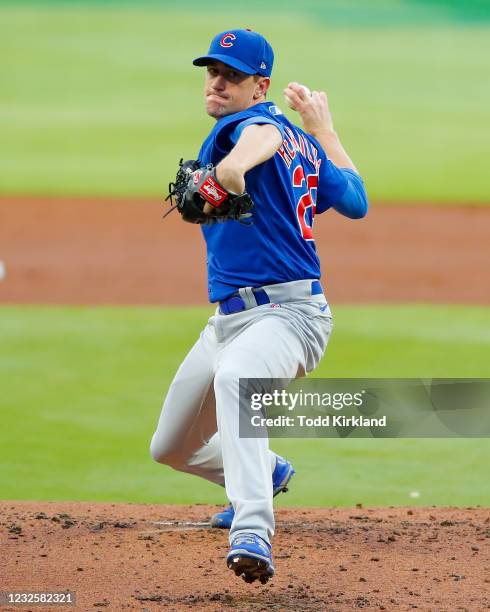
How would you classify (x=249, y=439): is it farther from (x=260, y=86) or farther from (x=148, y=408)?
(x=148, y=408)

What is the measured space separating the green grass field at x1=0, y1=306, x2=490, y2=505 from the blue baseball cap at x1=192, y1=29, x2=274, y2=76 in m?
2.63

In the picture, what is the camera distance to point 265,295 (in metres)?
4.35

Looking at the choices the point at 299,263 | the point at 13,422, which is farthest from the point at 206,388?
the point at 13,422

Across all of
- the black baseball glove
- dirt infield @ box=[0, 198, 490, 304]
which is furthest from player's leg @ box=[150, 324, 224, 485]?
dirt infield @ box=[0, 198, 490, 304]

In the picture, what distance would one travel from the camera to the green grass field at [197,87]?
2088 centimetres

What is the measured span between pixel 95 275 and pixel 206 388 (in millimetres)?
8894

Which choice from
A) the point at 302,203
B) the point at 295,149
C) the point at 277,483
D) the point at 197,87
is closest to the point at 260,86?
the point at 295,149

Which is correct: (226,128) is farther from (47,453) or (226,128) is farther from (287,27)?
(287,27)

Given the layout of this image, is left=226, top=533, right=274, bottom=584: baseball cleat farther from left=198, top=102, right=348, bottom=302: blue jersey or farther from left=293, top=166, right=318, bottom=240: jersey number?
left=293, top=166, right=318, bottom=240: jersey number

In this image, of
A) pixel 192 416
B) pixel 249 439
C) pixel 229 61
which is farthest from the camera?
pixel 192 416

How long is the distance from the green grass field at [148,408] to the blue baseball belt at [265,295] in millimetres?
1971

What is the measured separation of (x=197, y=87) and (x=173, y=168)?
20.3 feet

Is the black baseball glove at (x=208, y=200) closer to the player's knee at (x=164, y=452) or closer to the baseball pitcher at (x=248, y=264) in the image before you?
the baseball pitcher at (x=248, y=264)

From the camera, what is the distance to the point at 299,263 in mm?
4410
